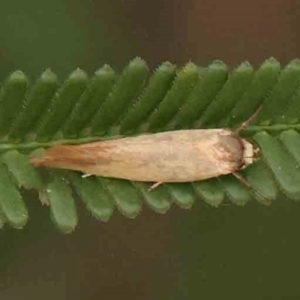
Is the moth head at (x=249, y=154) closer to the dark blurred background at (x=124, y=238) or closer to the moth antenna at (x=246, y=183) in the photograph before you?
the moth antenna at (x=246, y=183)

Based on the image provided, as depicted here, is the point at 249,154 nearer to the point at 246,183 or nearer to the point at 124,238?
the point at 246,183

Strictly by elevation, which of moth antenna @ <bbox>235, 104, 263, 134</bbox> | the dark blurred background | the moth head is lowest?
the dark blurred background

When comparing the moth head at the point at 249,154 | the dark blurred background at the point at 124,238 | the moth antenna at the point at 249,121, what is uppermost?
the moth antenna at the point at 249,121

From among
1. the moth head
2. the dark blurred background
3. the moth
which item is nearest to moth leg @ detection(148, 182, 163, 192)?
the moth

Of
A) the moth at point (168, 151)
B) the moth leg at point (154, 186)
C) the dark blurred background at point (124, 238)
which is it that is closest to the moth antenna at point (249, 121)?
the moth at point (168, 151)

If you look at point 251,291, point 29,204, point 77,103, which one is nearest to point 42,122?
point 77,103

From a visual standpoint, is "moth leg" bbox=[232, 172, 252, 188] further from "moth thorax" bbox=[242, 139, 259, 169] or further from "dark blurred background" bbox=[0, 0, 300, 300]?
"dark blurred background" bbox=[0, 0, 300, 300]

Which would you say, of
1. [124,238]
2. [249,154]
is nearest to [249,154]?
[249,154]

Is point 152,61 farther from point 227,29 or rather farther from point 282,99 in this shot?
point 282,99

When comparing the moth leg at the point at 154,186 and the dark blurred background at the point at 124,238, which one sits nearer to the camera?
the moth leg at the point at 154,186

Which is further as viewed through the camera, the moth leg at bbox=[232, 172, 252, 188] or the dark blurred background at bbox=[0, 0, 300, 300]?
the dark blurred background at bbox=[0, 0, 300, 300]
